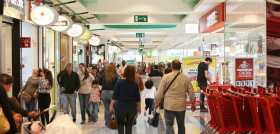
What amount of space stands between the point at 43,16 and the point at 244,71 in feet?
16.7

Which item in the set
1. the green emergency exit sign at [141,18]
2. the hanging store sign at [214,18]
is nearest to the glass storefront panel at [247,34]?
the hanging store sign at [214,18]

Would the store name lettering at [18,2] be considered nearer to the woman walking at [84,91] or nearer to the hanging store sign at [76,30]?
the woman walking at [84,91]

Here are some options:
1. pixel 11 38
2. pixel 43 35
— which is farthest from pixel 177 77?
pixel 43 35

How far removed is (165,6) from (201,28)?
109 inches

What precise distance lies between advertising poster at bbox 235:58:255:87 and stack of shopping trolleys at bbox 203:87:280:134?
2.84 meters

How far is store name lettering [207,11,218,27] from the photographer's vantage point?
11188mm

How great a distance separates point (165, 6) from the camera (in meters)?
11.7

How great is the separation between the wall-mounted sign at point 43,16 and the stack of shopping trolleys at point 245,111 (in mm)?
3648

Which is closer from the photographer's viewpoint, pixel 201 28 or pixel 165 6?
pixel 165 6

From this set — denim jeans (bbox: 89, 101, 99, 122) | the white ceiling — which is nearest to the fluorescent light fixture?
the white ceiling

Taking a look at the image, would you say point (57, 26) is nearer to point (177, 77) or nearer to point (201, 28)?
point (177, 77)

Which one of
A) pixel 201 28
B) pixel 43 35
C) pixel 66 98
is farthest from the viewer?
pixel 201 28

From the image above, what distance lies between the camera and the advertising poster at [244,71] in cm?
883

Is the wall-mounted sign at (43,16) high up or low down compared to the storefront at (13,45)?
up
